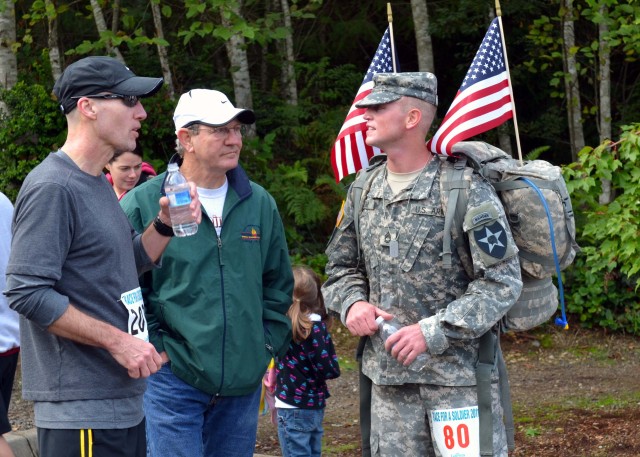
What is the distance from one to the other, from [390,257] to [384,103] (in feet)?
2.21

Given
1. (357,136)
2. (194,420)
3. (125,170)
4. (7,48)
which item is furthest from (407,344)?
(7,48)

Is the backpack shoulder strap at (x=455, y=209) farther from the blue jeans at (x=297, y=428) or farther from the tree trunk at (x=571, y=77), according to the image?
the tree trunk at (x=571, y=77)

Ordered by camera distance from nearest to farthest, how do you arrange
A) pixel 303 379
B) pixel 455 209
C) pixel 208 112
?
1. pixel 455 209
2. pixel 208 112
3. pixel 303 379

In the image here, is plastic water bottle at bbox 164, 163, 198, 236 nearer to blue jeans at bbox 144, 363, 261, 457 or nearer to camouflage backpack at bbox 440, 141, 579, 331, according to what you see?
blue jeans at bbox 144, 363, 261, 457

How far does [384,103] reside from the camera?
14.3 ft

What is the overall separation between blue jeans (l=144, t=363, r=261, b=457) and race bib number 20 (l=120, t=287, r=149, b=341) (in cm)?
72

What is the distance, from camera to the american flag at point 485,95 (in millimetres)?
4828

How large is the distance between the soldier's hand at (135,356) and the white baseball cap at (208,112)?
4.12 ft

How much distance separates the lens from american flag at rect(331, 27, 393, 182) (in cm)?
570

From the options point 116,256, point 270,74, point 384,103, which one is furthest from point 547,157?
point 116,256

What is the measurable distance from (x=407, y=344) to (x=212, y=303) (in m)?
0.88

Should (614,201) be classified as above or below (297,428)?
above

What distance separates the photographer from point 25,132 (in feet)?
39.2

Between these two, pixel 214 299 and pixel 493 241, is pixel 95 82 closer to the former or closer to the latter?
pixel 214 299
